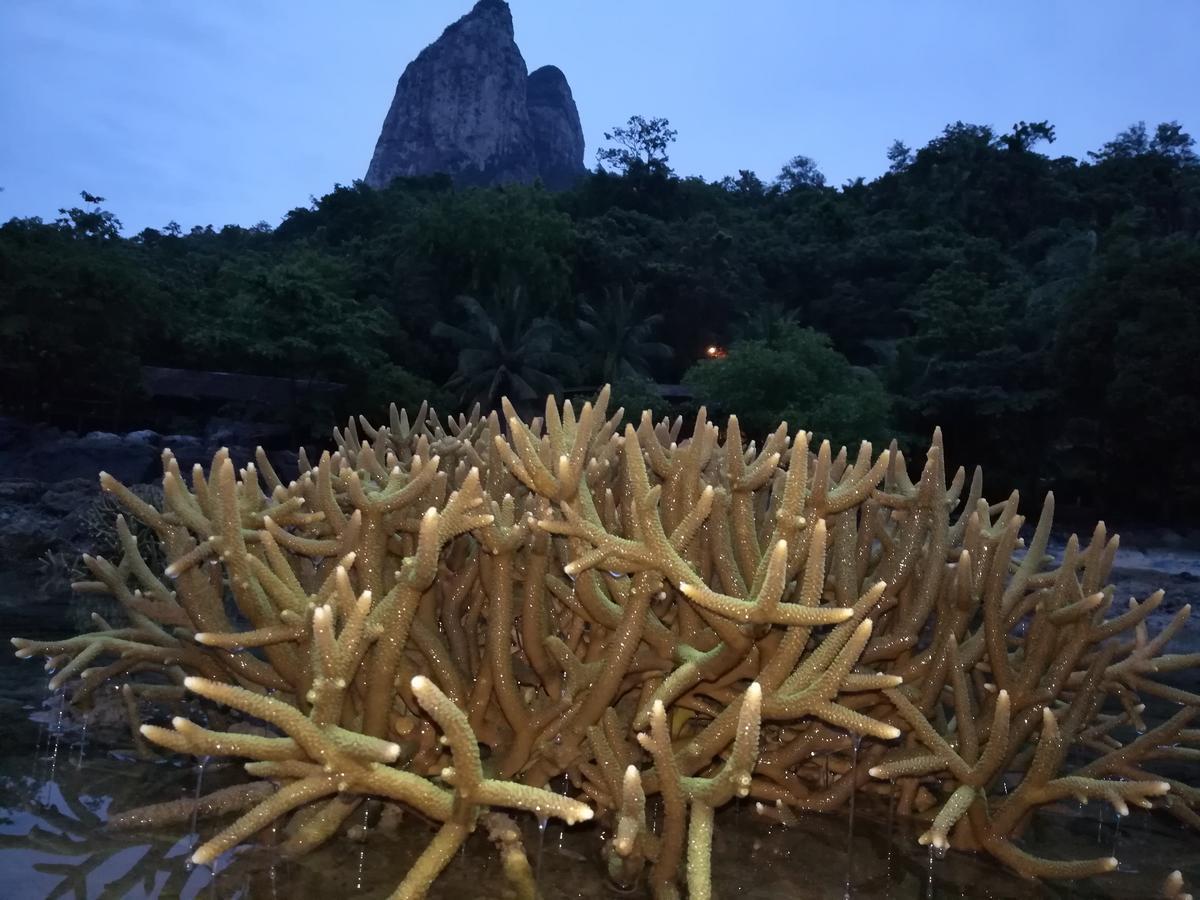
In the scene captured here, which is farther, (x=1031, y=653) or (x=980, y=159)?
(x=980, y=159)

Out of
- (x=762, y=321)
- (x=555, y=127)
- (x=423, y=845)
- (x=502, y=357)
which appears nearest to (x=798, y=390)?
(x=762, y=321)

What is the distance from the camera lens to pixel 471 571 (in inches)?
162

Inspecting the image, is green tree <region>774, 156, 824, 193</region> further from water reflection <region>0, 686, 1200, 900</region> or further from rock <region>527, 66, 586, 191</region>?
water reflection <region>0, 686, 1200, 900</region>

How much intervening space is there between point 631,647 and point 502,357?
36.2 m

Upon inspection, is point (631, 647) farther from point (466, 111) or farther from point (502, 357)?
point (466, 111)

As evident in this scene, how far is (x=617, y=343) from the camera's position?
144 ft

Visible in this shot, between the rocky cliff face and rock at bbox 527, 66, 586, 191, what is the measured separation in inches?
105

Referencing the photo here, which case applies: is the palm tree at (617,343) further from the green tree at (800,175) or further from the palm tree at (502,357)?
the green tree at (800,175)

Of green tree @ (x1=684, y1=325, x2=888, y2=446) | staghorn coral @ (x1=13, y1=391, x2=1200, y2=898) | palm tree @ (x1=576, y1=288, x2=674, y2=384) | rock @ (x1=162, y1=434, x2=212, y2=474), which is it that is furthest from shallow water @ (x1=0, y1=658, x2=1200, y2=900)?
palm tree @ (x1=576, y1=288, x2=674, y2=384)

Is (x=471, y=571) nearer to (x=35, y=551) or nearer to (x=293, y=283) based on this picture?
(x=35, y=551)

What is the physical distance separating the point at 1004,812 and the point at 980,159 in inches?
2380

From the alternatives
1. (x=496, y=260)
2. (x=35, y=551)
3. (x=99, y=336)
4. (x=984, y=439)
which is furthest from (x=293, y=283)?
(x=984, y=439)

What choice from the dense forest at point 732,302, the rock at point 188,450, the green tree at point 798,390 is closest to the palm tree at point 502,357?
the dense forest at point 732,302

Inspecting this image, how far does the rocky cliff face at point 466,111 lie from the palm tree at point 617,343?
63.5 m
